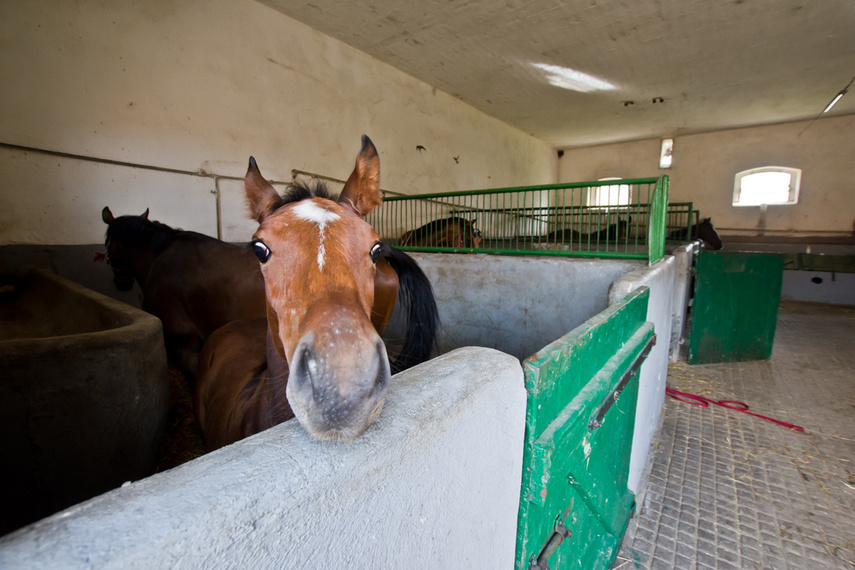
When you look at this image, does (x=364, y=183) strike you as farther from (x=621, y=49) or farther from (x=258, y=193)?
(x=621, y=49)

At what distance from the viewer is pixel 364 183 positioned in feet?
4.90

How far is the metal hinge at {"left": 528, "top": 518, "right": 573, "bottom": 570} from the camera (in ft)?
3.42

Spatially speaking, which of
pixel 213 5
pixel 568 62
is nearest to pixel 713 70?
pixel 568 62

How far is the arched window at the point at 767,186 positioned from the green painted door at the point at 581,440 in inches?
534

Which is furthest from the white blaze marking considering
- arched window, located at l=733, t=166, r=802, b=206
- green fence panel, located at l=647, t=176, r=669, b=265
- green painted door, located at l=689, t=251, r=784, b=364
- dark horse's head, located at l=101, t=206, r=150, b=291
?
arched window, located at l=733, t=166, r=802, b=206

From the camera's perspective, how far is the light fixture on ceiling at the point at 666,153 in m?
12.6

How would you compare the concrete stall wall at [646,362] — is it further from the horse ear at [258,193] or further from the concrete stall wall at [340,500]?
the horse ear at [258,193]

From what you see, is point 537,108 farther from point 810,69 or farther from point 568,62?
point 810,69

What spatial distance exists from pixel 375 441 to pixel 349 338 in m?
0.22

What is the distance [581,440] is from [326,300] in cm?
103

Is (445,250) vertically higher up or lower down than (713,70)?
lower down

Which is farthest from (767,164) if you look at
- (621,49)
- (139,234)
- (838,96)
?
(139,234)

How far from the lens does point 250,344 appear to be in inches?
85.2

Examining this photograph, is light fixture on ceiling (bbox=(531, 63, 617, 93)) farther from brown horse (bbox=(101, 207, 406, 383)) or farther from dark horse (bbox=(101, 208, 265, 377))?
dark horse (bbox=(101, 208, 265, 377))
